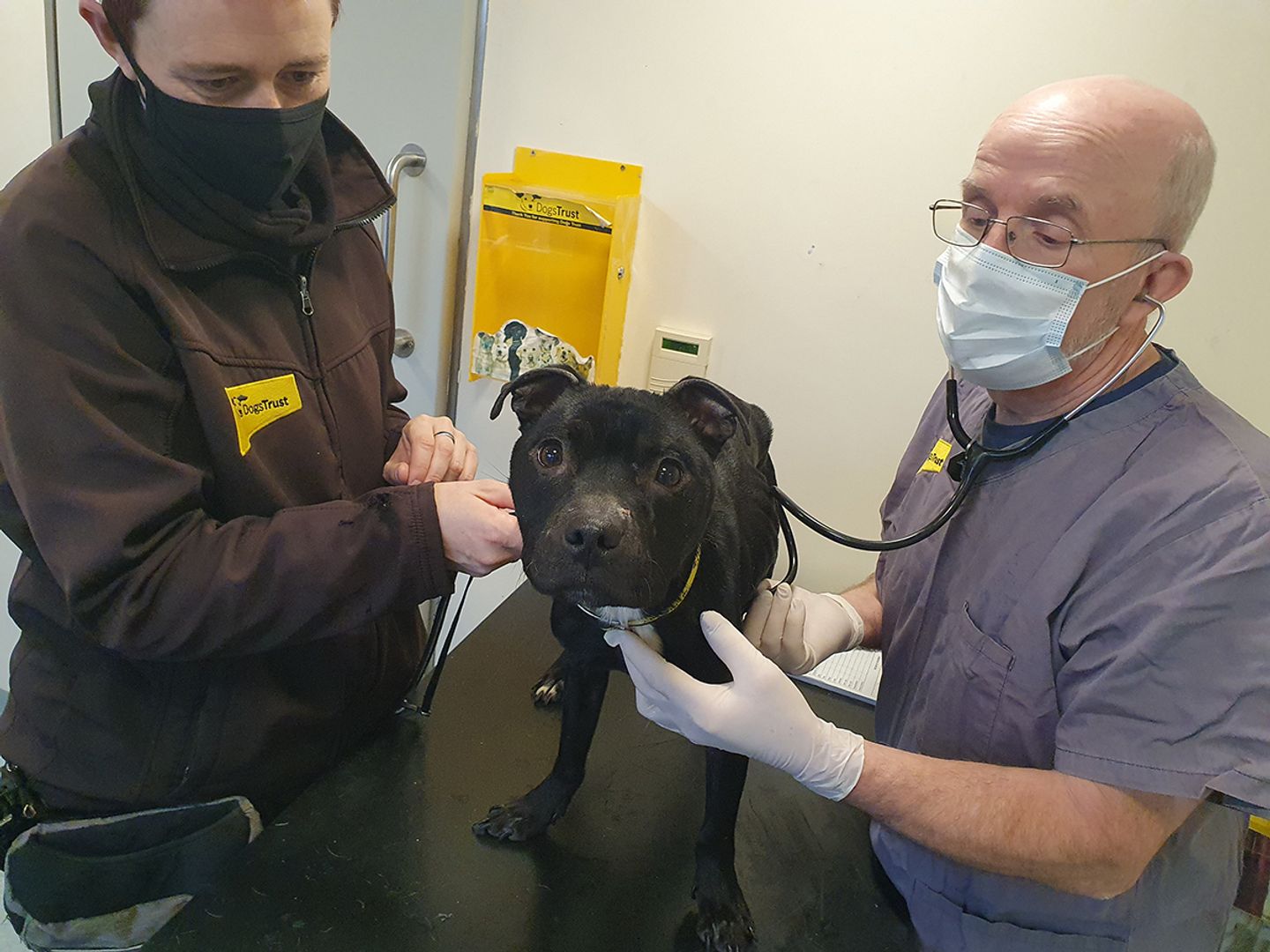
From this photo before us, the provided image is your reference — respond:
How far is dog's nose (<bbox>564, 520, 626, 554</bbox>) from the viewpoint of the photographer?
95 centimetres

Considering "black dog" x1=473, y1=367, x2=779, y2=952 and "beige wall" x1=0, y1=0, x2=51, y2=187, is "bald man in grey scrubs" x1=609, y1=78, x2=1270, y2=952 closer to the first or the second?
"black dog" x1=473, y1=367, x2=779, y2=952

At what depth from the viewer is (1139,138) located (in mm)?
1062

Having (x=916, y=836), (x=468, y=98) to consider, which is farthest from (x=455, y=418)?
Answer: (x=916, y=836)

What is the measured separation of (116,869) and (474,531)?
0.67 meters

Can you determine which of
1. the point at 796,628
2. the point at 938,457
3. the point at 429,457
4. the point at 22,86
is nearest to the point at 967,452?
the point at 938,457

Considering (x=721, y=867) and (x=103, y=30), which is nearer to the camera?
(x=103, y=30)

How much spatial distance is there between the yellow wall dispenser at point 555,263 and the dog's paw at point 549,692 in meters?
0.87

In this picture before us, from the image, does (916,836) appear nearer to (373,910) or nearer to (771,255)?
(373,910)

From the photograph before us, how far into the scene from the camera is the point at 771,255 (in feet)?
6.65

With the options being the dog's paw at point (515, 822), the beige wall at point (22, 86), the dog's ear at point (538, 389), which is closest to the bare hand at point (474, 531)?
the dog's ear at point (538, 389)

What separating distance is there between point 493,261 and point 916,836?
1.70 m

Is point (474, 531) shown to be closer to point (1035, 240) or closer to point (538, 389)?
point (538, 389)

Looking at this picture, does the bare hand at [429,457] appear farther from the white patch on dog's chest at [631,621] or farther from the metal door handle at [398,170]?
the metal door handle at [398,170]

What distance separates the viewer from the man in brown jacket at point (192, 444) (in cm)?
93
